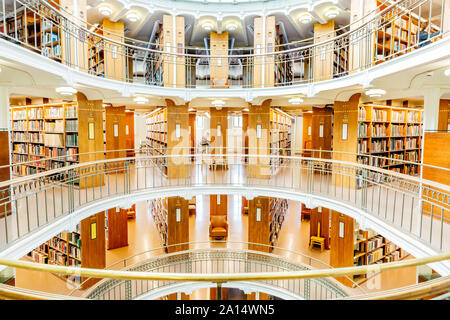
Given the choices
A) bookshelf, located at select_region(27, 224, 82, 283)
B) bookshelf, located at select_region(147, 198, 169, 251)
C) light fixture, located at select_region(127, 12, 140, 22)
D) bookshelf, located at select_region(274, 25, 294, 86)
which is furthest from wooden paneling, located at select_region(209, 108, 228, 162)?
bookshelf, located at select_region(27, 224, 82, 283)

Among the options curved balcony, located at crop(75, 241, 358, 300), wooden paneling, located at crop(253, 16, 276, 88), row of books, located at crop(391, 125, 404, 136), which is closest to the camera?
curved balcony, located at crop(75, 241, 358, 300)

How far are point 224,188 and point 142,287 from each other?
2872 mm

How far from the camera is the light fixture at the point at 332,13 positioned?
6.60 metres

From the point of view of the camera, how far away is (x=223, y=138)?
8.72 metres

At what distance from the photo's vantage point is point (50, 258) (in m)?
7.39

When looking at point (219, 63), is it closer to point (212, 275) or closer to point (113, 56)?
point (113, 56)

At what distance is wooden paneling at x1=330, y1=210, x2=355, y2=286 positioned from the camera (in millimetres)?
6570

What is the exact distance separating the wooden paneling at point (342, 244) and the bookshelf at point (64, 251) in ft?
20.3

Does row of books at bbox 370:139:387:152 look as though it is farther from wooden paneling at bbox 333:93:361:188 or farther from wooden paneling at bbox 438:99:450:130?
wooden paneling at bbox 438:99:450:130

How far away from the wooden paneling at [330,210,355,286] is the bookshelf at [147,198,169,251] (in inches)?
174

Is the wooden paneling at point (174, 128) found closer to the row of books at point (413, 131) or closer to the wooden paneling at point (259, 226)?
the wooden paneling at point (259, 226)
